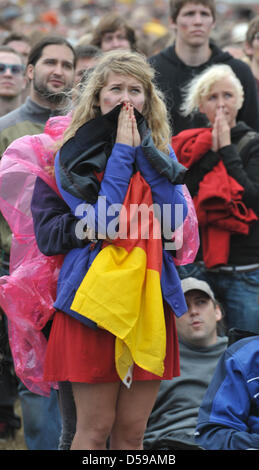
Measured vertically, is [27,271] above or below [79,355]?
above

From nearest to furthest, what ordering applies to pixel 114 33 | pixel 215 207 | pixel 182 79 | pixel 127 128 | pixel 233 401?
pixel 233 401 → pixel 127 128 → pixel 215 207 → pixel 182 79 → pixel 114 33

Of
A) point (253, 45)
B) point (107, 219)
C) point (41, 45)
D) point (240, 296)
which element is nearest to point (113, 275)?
point (107, 219)

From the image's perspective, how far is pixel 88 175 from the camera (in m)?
3.22

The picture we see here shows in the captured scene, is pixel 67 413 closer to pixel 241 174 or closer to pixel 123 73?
pixel 123 73

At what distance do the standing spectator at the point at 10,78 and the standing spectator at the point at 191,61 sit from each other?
0.96 metres

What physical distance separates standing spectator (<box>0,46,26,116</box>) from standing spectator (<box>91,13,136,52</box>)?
0.75 metres

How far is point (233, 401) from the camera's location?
9.64 feet

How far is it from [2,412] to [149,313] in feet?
6.91

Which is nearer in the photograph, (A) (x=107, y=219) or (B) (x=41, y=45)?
(A) (x=107, y=219)

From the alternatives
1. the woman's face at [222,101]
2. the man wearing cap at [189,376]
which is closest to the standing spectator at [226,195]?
the woman's face at [222,101]

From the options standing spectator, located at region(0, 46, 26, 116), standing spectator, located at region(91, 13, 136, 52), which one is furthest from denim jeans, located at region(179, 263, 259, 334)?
standing spectator, located at region(91, 13, 136, 52)

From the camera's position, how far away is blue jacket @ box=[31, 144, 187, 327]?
3150 mm

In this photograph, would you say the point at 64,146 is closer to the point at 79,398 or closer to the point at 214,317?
the point at 79,398

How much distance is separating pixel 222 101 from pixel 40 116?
1.06 m
